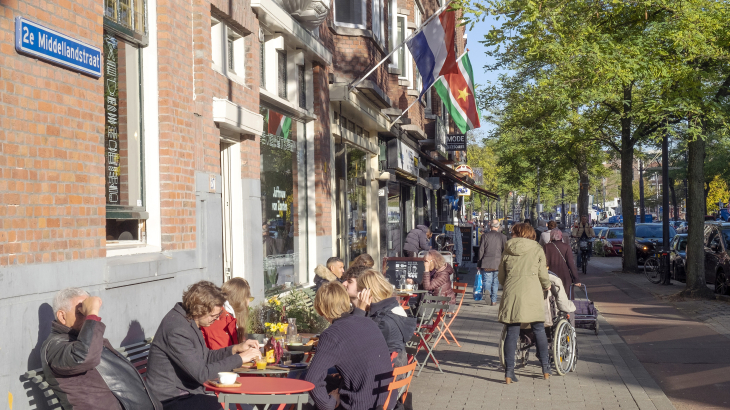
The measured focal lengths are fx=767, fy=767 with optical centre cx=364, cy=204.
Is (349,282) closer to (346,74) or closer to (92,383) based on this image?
(92,383)

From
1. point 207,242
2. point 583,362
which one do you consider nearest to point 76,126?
point 207,242

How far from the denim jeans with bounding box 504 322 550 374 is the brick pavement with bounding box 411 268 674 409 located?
19 centimetres

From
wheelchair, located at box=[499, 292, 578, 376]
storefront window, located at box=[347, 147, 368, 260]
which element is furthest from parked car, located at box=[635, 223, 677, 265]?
wheelchair, located at box=[499, 292, 578, 376]

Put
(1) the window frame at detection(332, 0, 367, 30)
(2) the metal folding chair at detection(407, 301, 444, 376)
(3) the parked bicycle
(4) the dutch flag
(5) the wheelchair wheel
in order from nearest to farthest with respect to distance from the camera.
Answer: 1. (2) the metal folding chair at detection(407, 301, 444, 376)
2. (5) the wheelchair wheel
3. (1) the window frame at detection(332, 0, 367, 30)
4. (4) the dutch flag
5. (3) the parked bicycle

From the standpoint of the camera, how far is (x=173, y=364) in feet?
16.4

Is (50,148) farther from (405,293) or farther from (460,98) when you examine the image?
(460,98)

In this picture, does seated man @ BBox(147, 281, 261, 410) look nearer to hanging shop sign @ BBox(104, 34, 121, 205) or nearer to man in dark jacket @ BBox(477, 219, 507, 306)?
hanging shop sign @ BBox(104, 34, 121, 205)

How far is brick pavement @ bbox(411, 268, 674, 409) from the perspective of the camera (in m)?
7.39

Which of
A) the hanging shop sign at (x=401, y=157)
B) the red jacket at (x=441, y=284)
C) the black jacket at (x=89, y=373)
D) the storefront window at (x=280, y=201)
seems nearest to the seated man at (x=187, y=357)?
the black jacket at (x=89, y=373)

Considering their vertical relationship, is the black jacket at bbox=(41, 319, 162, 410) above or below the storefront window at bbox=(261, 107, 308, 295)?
below

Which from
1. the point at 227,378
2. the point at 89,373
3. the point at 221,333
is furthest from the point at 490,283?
the point at 89,373

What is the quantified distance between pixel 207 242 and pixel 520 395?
3.56 metres

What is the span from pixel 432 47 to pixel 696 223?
6.63 meters

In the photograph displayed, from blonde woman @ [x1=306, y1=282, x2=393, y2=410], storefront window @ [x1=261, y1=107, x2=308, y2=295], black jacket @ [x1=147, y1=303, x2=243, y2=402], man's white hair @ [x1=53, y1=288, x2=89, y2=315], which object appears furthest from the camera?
storefront window @ [x1=261, y1=107, x2=308, y2=295]
